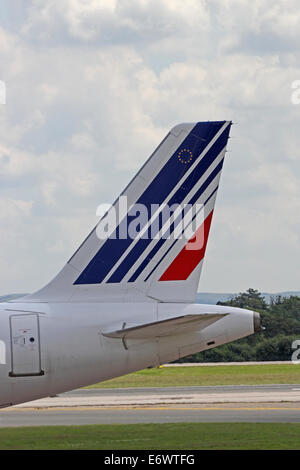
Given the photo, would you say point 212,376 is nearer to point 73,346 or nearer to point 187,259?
point 187,259

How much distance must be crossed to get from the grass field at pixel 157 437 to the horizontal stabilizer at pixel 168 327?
4.80 metres

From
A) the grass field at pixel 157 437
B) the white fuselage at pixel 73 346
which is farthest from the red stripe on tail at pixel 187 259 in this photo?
the grass field at pixel 157 437

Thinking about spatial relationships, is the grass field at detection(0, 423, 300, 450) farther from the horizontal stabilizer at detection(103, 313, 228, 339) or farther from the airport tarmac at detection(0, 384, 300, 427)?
the horizontal stabilizer at detection(103, 313, 228, 339)

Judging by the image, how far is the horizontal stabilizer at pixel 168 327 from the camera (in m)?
19.2

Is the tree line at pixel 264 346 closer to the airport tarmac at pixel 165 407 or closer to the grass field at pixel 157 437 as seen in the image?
the airport tarmac at pixel 165 407

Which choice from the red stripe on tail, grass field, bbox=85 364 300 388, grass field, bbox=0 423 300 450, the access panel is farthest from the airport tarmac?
the access panel

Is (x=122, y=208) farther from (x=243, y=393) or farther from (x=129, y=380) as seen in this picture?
(x=129, y=380)

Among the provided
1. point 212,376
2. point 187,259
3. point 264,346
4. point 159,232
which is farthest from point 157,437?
point 264,346

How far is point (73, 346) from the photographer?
20.6 m

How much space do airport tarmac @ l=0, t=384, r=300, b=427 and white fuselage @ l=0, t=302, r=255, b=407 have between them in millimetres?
13480

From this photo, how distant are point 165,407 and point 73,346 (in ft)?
66.2

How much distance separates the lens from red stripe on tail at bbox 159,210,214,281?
2156cm

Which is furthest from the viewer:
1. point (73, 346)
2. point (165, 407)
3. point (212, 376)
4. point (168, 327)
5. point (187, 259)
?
point (212, 376)

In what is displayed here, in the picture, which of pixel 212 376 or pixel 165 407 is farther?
pixel 212 376
